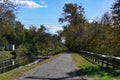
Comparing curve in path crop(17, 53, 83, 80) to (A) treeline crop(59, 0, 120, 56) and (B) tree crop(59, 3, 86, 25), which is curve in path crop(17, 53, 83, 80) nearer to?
(A) treeline crop(59, 0, 120, 56)

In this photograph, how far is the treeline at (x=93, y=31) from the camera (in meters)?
44.9

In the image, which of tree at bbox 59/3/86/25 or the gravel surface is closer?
the gravel surface

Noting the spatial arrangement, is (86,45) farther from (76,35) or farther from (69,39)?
(69,39)

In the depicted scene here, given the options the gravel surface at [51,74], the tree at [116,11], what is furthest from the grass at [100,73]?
the tree at [116,11]

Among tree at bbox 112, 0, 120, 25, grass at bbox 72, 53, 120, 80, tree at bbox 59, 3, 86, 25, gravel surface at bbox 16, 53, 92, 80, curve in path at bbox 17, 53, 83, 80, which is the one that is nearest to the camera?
gravel surface at bbox 16, 53, 92, 80

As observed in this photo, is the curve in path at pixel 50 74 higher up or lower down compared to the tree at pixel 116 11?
lower down

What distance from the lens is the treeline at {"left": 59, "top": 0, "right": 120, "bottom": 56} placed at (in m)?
44.9

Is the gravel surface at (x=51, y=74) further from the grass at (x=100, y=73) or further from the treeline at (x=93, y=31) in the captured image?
the treeline at (x=93, y=31)

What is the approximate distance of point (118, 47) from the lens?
48.0m

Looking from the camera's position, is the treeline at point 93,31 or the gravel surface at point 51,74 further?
the treeline at point 93,31

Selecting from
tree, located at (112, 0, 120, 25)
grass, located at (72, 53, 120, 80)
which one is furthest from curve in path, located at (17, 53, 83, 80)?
tree, located at (112, 0, 120, 25)

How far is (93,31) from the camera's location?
85000mm

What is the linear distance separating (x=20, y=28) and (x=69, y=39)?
1156 inches

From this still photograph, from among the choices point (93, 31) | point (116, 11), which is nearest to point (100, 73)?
point (116, 11)
